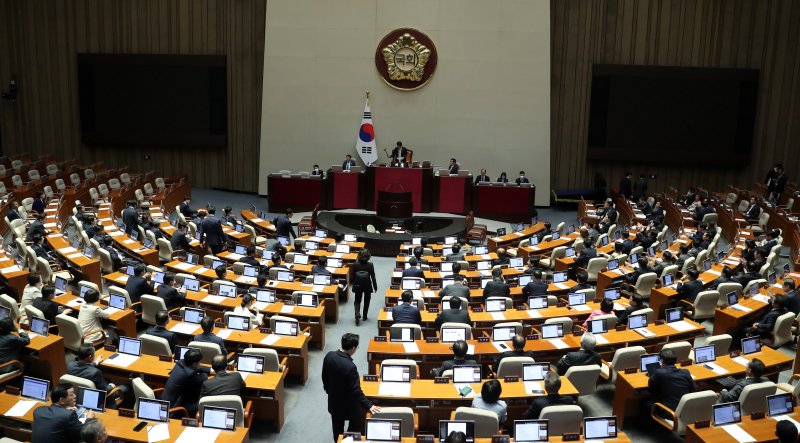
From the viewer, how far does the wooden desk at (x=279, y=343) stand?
34.1ft

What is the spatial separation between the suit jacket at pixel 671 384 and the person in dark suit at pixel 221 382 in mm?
5169

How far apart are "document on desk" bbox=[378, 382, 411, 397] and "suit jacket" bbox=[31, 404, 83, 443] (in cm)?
341

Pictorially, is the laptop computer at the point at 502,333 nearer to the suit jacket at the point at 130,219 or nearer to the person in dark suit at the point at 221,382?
the person in dark suit at the point at 221,382

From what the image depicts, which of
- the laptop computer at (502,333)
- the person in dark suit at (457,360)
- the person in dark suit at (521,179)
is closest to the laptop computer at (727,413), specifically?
the person in dark suit at (457,360)

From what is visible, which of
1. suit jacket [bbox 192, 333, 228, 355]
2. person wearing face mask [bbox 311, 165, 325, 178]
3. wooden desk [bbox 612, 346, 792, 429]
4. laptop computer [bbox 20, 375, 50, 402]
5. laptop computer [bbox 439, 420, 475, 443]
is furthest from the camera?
person wearing face mask [bbox 311, 165, 325, 178]

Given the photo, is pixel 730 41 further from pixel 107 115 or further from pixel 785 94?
pixel 107 115

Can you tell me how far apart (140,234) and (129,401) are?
8.46m

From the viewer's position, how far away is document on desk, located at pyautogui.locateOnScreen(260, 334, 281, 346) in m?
10.4

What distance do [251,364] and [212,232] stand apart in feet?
27.0

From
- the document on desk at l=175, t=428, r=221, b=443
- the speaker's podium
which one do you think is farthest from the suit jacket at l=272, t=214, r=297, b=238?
the document on desk at l=175, t=428, r=221, b=443

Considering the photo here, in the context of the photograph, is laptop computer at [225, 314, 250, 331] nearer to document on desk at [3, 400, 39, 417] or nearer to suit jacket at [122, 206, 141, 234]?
document on desk at [3, 400, 39, 417]

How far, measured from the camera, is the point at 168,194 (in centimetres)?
2402

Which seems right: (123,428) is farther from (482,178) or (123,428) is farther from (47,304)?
(482,178)

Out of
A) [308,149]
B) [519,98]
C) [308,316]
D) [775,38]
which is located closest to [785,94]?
[775,38]
